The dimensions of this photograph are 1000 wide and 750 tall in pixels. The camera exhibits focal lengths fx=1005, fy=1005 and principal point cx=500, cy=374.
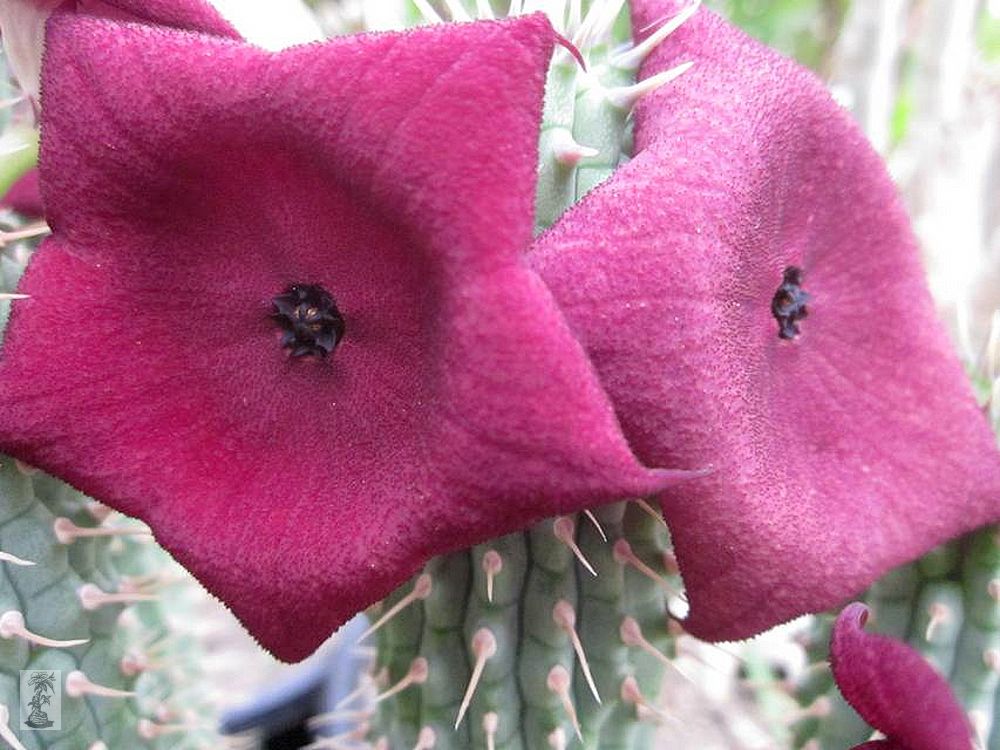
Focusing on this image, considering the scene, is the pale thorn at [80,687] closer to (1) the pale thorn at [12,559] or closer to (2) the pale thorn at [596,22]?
(1) the pale thorn at [12,559]

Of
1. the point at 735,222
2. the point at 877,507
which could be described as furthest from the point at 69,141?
the point at 877,507

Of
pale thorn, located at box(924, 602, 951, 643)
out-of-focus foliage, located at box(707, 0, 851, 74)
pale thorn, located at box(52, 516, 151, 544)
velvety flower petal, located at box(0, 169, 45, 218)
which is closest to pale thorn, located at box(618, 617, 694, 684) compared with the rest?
pale thorn, located at box(924, 602, 951, 643)

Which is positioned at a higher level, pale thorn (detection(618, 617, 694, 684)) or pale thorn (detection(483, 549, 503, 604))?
pale thorn (detection(483, 549, 503, 604))

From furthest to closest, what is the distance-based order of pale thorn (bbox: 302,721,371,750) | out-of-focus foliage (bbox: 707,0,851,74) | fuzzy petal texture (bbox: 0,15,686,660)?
out-of-focus foliage (bbox: 707,0,851,74), pale thorn (bbox: 302,721,371,750), fuzzy petal texture (bbox: 0,15,686,660)

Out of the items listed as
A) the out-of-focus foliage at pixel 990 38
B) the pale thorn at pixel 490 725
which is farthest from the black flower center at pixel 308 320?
the out-of-focus foliage at pixel 990 38

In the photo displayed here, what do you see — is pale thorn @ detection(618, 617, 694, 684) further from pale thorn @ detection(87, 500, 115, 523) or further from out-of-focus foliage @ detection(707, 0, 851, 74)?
out-of-focus foliage @ detection(707, 0, 851, 74)

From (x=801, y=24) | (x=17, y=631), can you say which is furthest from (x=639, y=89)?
(x=801, y=24)

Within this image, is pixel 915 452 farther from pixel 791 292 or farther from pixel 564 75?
pixel 564 75
